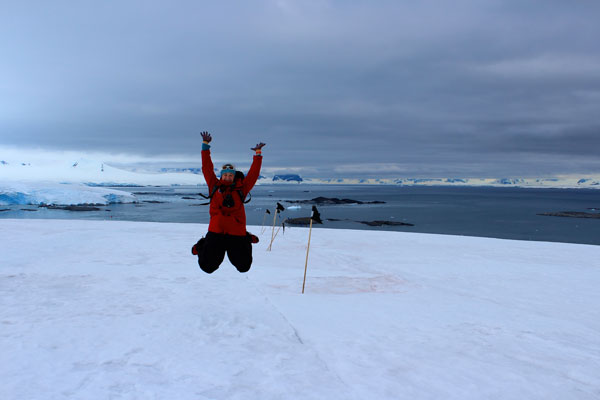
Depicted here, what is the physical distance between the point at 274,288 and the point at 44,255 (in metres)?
6.78

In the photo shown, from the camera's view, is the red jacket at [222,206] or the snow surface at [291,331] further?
the red jacket at [222,206]

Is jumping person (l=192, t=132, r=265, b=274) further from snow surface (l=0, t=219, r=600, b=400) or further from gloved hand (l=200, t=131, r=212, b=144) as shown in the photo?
snow surface (l=0, t=219, r=600, b=400)

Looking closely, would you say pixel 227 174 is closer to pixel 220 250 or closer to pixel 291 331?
pixel 220 250

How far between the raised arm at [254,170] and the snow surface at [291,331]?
5.92 ft

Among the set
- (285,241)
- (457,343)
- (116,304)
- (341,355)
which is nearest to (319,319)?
(341,355)

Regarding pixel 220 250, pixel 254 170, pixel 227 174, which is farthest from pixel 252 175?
pixel 220 250

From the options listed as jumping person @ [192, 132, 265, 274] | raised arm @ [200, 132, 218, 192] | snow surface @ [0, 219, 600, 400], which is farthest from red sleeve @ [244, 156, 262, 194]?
snow surface @ [0, 219, 600, 400]

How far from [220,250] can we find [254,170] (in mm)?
1167

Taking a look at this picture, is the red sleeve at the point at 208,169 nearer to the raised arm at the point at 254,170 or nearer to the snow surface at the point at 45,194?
the raised arm at the point at 254,170

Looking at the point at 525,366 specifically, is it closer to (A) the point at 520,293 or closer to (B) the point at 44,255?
(A) the point at 520,293

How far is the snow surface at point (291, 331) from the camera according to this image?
11.3ft

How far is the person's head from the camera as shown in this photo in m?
5.02

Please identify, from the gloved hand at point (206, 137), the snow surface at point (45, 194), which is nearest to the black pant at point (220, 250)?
the gloved hand at point (206, 137)

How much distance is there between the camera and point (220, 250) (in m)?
5.11
